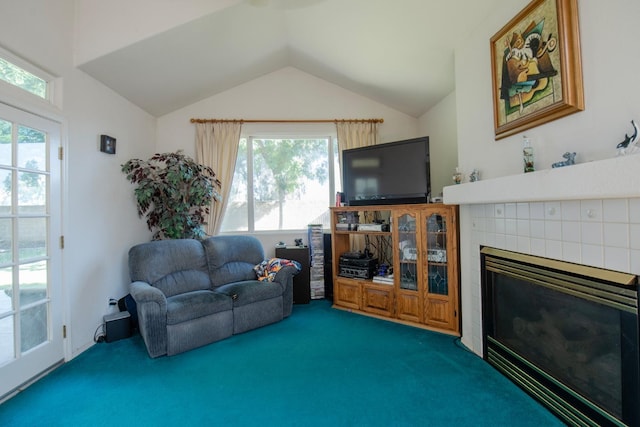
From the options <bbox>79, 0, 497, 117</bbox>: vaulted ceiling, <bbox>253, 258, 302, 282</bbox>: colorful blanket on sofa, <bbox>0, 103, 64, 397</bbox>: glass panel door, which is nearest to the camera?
<bbox>0, 103, 64, 397</bbox>: glass panel door

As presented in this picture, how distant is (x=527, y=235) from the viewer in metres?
1.89

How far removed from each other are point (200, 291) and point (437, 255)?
2.45m

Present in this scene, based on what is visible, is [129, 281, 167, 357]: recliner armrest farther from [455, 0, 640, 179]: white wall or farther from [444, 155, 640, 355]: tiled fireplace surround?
[455, 0, 640, 179]: white wall

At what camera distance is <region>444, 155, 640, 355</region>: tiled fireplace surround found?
4.12 ft

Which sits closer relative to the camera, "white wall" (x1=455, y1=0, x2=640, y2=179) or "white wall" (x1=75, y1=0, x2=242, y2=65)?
"white wall" (x1=455, y1=0, x2=640, y2=179)

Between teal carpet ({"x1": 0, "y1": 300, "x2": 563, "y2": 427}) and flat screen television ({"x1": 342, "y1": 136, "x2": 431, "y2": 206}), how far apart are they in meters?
1.51

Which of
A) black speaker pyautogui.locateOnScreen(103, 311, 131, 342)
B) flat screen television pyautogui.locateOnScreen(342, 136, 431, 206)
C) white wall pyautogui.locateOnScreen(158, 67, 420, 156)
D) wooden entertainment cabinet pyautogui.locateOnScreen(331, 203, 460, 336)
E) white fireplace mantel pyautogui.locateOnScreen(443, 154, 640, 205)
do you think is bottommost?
black speaker pyautogui.locateOnScreen(103, 311, 131, 342)

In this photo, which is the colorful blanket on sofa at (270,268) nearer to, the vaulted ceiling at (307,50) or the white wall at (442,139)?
the white wall at (442,139)

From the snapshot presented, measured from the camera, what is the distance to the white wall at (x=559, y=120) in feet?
4.21

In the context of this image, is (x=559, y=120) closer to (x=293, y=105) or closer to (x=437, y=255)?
(x=437, y=255)

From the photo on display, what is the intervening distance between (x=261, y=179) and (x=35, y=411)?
3.12 metres

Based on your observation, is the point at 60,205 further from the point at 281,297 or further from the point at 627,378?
the point at 627,378

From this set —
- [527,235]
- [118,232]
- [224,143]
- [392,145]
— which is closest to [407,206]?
[392,145]

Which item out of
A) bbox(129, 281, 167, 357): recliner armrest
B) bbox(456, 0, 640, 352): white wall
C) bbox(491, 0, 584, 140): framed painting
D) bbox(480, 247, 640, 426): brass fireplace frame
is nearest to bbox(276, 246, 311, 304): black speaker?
bbox(129, 281, 167, 357): recliner armrest
